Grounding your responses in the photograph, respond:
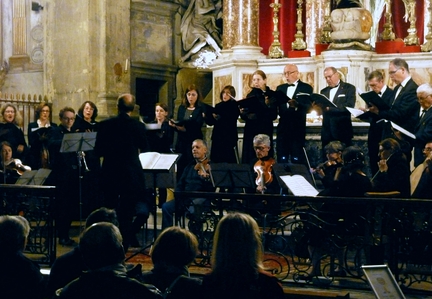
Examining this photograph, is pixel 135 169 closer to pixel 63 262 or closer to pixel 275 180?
pixel 275 180

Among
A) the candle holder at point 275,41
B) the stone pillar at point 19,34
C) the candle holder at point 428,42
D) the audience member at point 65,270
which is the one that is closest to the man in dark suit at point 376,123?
the candle holder at point 428,42

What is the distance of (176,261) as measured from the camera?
14.0 feet

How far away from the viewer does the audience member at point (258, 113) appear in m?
9.44

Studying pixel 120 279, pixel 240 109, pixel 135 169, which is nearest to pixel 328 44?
pixel 240 109

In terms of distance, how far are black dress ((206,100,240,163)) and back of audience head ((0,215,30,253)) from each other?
→ 510 cm

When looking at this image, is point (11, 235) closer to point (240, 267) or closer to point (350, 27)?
point (240, 267)

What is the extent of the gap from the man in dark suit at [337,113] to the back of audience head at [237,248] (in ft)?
17.9

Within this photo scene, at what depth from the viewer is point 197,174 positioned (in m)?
8.66

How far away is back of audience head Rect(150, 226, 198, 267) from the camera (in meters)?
4.20

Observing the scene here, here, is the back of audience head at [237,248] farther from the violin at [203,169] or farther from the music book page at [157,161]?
the violin at [203,169]

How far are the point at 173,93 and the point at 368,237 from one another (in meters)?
9.56

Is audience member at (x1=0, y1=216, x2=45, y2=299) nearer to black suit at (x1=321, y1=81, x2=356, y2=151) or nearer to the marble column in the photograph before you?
black suit at (x1=321, y1=81, x2=356, y2=151)

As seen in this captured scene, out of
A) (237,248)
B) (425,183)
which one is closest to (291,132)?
(425,183)

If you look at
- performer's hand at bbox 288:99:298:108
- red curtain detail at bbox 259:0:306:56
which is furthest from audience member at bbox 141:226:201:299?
red curtain detail at bbox 259:0:306:56
